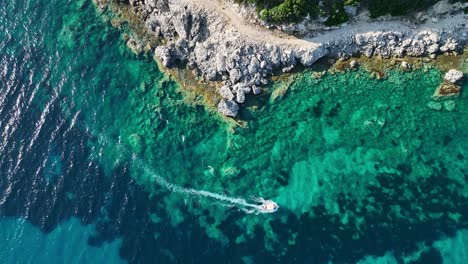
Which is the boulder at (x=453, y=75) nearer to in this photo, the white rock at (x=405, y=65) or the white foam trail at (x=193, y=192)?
the white rock at (x=405, y=65)

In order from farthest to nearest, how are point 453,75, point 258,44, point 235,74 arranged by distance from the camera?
point 258,44 < point 235,74 < point 453,75

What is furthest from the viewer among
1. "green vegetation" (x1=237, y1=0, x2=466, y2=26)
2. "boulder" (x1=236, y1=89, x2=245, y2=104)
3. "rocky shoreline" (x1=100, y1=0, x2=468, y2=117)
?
"boulder" (x1=236, y1=89, x2=245, y2=104)

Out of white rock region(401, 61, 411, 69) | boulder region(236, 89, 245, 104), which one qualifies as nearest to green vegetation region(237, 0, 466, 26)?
white rock region(401, 61, 411, 69)

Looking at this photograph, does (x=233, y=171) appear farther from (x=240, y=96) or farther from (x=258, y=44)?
(x=258, y=44)

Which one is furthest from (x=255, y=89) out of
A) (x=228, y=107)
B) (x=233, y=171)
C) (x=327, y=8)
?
(x=327, y=8)

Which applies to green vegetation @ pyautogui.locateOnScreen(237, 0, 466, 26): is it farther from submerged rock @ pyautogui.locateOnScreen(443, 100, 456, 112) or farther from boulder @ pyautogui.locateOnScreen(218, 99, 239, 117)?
submerged rock @ pyautogui.locateOnScreen(443, 100, 456, 112)

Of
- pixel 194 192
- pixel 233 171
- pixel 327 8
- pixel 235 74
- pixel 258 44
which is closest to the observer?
pixel 194 192

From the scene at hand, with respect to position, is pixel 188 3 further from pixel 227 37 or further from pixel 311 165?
pixel 311 165
